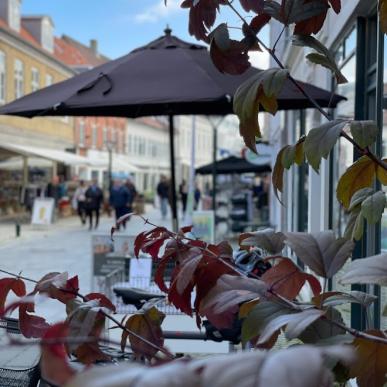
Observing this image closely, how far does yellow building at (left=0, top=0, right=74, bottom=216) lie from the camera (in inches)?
1045

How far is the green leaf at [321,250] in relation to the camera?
1.33 meters

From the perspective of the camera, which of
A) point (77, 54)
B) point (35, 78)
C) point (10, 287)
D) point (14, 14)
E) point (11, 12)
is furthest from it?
point (77, 54)

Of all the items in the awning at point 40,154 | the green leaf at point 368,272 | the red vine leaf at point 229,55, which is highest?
the awning at point 40,154

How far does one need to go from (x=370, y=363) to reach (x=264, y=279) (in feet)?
1.10

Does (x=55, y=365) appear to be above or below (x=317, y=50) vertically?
below

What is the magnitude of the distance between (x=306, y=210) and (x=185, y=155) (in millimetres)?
60970

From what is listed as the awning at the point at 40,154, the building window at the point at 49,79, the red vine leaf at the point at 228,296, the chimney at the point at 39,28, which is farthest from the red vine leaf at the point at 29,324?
the chimney at the point at 39,28

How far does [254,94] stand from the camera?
54.8 inches

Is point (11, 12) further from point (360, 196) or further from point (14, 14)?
point (360, 196)

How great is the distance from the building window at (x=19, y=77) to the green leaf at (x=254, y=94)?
28598mm

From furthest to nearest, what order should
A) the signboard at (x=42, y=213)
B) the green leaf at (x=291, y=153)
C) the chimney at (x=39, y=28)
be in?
the chimney at (x=39, y=28) < the signboard at (x=42, y=213) < the green leaf at (x=291, y=153)

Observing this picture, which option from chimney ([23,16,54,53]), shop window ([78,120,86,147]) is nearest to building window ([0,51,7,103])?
chimney ([23,16,54,53])

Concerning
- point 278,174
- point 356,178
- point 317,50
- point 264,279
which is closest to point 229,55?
point 317,50

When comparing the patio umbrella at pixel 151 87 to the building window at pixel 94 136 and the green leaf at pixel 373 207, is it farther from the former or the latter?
the building window at pixel 94 136
